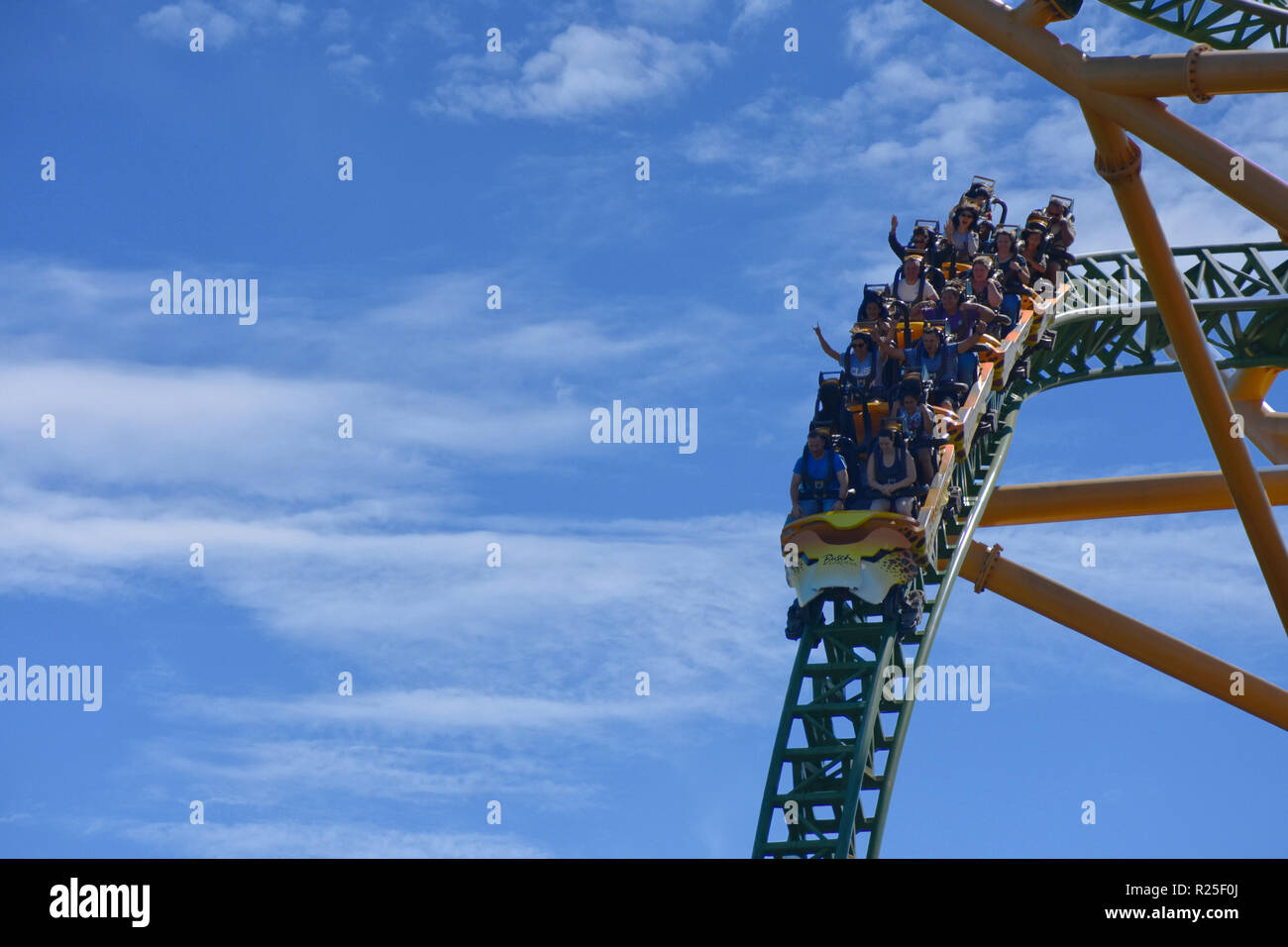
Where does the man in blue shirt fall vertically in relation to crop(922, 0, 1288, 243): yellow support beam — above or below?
below

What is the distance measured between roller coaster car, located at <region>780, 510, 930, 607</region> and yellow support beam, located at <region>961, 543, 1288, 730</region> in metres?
2.26

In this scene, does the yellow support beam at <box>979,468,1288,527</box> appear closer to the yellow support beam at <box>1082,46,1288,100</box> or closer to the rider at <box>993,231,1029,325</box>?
the rider at <box>993,231,1029,325</box>

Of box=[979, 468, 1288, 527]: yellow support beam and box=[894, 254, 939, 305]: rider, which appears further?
box=[979, 468, 1288, 527]: yellow support beam

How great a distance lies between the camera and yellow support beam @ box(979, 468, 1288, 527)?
14.3 metres

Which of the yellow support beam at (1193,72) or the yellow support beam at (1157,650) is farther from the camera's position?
the yellow support beam at (1157,650)

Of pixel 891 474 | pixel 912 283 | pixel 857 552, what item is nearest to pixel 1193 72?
pixel 891 474

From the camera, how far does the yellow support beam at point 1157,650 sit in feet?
43.1

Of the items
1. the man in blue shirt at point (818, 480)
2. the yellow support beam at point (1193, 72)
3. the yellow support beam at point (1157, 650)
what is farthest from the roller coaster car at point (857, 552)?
the yellow support beam at point (1193, 72)

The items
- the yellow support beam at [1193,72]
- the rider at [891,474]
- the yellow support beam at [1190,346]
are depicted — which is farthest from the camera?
the rider at [891,474]

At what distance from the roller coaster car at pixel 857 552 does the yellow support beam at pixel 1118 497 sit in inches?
127

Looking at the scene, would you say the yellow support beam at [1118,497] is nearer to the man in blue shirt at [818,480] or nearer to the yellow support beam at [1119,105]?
the man in blue shirt at [818,480]

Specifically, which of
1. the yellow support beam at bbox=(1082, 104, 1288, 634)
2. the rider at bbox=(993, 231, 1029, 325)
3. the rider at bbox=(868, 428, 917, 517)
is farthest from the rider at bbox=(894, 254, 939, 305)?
the yellow support beam at bbox=(1082, 104, 1288, 634)

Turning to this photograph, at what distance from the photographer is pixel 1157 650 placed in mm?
13164

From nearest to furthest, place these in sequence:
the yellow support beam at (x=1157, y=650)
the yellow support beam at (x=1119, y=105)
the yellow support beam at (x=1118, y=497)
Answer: the yellow support beam at (x=1119, y=105)
the yellow support beam at (x=1157, y=650)
the yellow support beam at (x=1118, y=497)
